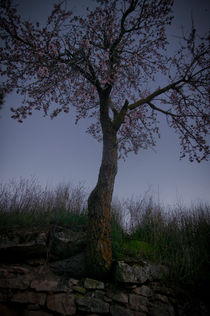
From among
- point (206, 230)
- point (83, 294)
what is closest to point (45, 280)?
point (83, 294)

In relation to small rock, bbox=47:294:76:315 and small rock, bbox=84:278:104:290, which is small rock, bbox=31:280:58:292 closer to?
small rock, bbox=47:294:76:315

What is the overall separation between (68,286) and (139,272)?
49.4 inches

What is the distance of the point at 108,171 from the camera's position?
11.8 ft

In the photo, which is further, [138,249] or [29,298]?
[138,249]

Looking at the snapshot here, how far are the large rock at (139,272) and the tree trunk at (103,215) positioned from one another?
22 centimetres

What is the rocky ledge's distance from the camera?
2.54 meters

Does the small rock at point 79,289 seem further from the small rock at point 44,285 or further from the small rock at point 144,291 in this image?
the small rock at point 144,291

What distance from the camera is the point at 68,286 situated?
2727mm

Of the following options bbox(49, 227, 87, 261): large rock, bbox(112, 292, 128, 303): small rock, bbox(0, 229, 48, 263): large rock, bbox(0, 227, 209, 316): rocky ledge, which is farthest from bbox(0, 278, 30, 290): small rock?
bbox(112, 292, 128, 303): small rock

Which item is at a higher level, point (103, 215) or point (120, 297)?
point (103, 215)

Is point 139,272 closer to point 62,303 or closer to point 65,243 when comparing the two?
point 62,303

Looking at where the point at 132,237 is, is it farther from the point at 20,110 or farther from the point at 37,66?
the point at 37,66

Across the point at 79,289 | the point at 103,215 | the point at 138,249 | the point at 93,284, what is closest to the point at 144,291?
the point at 138,249

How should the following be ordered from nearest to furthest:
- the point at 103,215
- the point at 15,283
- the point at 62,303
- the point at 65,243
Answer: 1. the point at 62,303
2. the point at 15,283
3. the point at 103,215
4. the point at 65,243
